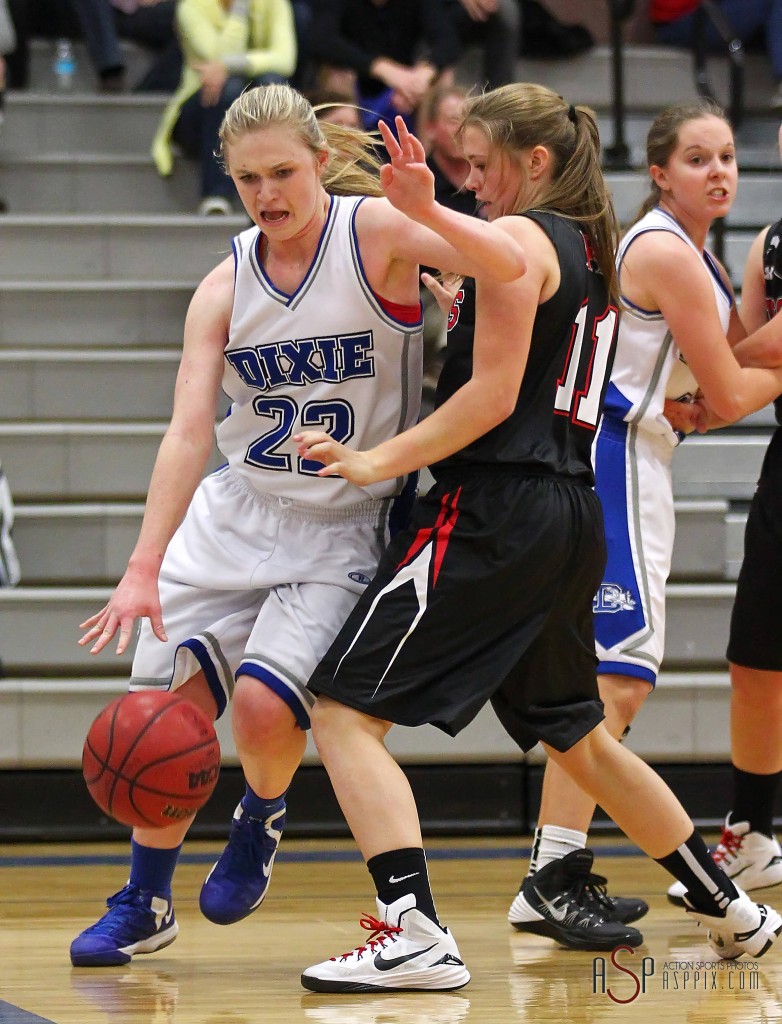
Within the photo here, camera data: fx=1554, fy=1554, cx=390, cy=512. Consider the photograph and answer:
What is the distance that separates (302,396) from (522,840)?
2.32 meters

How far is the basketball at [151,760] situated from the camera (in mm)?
2906

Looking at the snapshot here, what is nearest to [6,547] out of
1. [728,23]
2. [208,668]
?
[208,668]

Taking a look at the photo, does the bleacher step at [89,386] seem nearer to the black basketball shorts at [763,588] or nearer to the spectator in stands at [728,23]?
the black basketball shorts at [763,588]

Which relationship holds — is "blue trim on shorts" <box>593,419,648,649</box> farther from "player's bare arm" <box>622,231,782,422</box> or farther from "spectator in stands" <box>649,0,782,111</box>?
"spectator in stands" <box>649,0,782,111</box>

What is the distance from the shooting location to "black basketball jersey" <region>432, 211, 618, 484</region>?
2.99 meters

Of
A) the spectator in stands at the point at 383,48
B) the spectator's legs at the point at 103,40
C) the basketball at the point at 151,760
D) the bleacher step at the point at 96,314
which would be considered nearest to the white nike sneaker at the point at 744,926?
the basketball at the point at 151,760

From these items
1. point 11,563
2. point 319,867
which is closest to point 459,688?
point 319,867

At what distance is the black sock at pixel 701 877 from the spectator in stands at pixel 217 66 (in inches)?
172

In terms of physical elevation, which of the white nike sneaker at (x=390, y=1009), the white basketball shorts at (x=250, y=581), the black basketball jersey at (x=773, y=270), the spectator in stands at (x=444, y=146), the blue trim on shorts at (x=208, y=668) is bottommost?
the white nike sneaker at (x=390, y=1009)

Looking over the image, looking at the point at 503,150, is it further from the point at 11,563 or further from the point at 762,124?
the point at 762,124

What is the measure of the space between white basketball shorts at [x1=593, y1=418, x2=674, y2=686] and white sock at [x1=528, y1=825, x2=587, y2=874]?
15.6 inches

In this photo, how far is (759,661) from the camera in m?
3.78

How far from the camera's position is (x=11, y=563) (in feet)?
17.8

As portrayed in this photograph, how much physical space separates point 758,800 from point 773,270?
4.34 ft
